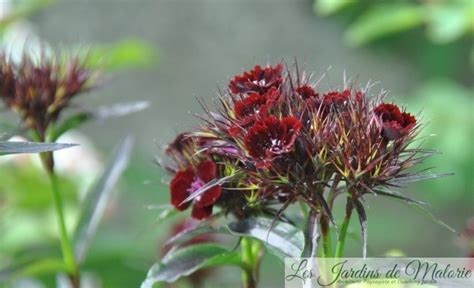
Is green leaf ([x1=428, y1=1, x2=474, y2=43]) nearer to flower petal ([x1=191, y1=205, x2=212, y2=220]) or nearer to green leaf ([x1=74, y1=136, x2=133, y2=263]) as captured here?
green leaf ([x1=74, y1=136, x2=133, y2=263])

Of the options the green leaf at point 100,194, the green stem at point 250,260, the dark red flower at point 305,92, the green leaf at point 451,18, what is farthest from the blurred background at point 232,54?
the dark red flower at point 305,92

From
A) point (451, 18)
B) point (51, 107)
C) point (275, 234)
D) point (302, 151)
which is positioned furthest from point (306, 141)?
point (451, 18)

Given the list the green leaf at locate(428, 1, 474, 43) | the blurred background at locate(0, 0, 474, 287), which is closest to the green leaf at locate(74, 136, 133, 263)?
the green leaf at locate(428, 1, 474, 43)

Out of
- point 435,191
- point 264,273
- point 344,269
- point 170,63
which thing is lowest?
point 344,269

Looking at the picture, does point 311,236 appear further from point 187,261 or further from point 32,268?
point 32,268

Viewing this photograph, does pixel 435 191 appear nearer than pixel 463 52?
Yes

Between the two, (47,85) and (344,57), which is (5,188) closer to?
(47,85)

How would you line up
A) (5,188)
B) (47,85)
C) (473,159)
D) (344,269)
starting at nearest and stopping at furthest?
1. (344,269)
2. (47,85)
3. (5,188)
4. (473,159)

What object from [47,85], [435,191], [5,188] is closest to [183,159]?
[47,85]
